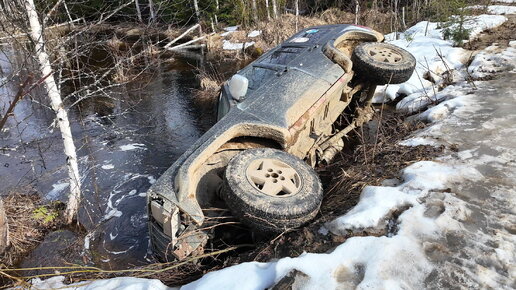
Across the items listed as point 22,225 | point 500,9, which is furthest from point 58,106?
point 500,9

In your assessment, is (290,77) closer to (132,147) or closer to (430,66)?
(132,147)

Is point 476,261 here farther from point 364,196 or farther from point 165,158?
point 165,158

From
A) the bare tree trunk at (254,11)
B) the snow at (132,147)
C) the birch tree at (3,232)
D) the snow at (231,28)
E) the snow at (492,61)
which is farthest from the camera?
→ the snow at (231,28)

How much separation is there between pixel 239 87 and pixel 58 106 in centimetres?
253

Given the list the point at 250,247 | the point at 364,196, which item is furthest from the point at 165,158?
the point at 364,196

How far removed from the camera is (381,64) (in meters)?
5.44

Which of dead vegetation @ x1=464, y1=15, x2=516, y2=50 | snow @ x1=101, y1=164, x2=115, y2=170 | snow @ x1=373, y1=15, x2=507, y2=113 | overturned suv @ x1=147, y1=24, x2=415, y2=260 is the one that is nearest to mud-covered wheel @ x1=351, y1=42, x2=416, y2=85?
overturned suv @ x1=147, y1=24, x2=415, y2=260

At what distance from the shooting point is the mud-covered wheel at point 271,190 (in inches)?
132

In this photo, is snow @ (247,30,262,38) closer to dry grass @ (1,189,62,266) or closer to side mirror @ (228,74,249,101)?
side mirror @ (228,74,249,101)

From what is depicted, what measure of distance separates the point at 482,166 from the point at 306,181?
2033 mm

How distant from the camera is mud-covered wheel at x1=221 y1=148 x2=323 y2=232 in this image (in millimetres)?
3365

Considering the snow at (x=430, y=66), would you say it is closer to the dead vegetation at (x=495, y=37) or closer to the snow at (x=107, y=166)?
the dead vegetation at (x=495, y=37)

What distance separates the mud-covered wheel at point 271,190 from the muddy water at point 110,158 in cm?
220

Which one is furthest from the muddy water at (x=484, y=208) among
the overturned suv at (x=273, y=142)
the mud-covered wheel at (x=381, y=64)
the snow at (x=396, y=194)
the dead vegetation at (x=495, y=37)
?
the dead vegetation at (x=495, y=37)
